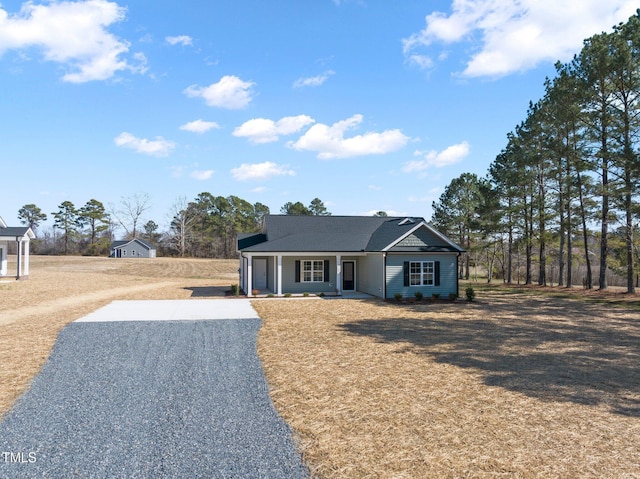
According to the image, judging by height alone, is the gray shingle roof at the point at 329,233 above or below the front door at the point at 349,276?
above

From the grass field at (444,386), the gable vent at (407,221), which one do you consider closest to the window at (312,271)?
the gable vent at (407,221)

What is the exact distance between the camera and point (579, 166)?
2539 cm

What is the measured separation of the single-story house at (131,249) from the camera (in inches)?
2894

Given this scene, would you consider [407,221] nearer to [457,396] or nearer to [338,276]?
[338,276]

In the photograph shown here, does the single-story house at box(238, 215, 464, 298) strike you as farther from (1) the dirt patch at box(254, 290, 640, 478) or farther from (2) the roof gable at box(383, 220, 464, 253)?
(1) the dirt patch at box(254, 290, 640, 478)

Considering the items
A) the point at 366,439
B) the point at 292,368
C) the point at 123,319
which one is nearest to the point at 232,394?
the point at 292,368

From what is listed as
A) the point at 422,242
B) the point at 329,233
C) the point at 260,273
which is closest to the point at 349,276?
the point at 329,233

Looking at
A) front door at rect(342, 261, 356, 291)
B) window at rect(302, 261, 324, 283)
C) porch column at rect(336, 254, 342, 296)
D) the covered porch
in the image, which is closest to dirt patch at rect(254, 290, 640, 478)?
porch column at rect(336, 254, 342, 296)

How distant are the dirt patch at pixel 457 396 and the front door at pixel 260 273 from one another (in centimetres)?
1251

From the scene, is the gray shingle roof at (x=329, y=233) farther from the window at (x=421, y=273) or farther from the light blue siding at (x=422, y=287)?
the window at (x=421, y=273)

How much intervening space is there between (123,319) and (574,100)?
25.7 metres

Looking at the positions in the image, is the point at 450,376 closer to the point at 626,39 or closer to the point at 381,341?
the point at 381,341

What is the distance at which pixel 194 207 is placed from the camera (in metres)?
78.2

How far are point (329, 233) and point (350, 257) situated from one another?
1.96 metres
